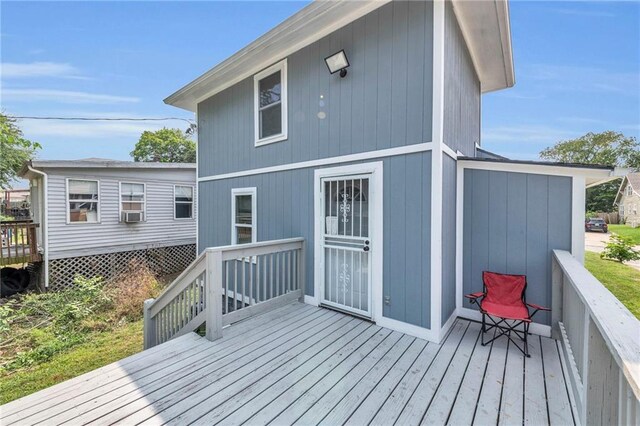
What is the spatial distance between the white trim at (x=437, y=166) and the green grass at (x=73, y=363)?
15.7 feet

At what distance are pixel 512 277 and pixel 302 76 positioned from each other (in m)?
4.13

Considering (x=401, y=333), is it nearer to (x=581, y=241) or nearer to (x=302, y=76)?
(x=581, y=241)

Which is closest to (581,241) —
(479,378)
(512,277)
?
(512,277)

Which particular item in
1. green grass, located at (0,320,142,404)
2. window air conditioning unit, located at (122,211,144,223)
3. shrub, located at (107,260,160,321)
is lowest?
green grass, located at (0,320,142,404)

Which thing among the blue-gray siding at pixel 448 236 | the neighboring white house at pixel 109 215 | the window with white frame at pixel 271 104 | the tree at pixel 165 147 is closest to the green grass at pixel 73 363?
the window with white frame at pixel 271 104

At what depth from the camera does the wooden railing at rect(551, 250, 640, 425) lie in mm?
985

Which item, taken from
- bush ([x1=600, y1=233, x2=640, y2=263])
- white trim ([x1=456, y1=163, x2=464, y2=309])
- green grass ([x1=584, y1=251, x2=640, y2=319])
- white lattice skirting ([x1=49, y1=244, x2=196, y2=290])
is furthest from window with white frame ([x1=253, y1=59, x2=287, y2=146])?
bush ([x1=600, y1=233, x2=640, y2=263])

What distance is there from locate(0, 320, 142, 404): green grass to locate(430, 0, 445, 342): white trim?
480cm

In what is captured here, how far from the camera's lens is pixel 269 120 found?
515 cm

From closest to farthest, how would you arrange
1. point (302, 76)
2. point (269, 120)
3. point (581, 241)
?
point (581, 241), point (302, 76), point (269, 120)

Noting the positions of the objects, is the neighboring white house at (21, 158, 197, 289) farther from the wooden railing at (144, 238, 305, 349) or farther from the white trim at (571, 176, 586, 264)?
the white trim at (571, 176, 586, 264)

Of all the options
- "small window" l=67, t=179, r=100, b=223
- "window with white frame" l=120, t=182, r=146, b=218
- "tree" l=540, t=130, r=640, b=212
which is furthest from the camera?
"tree" l=540, t=130, r=640, b=212

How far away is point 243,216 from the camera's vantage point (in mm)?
5637

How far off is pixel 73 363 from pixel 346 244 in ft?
15.3
